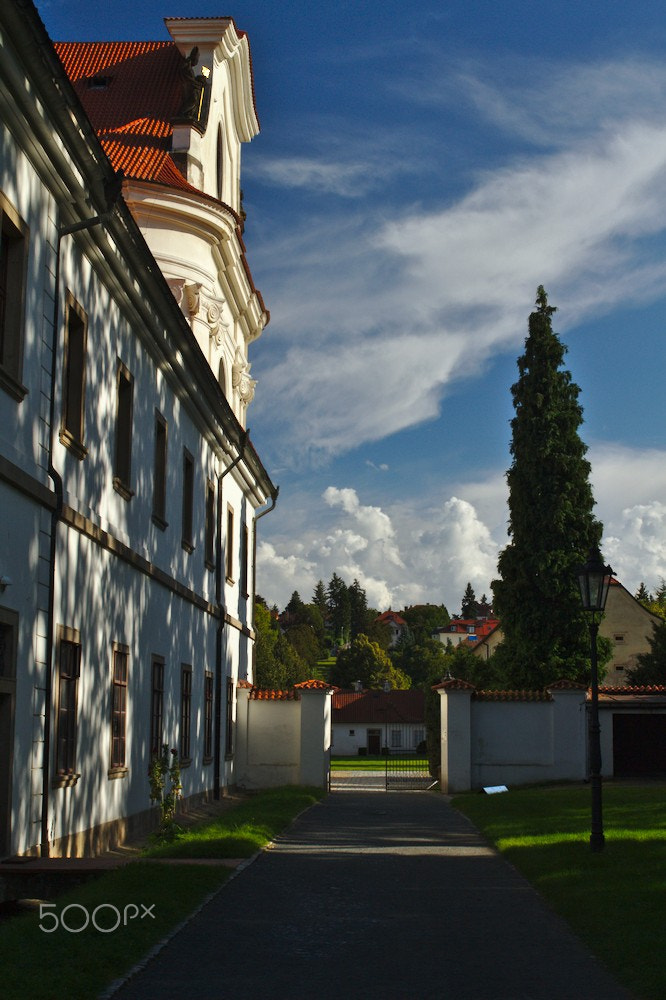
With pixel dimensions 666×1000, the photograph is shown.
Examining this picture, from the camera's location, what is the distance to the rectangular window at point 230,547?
27.2m

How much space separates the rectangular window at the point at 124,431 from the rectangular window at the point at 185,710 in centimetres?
563

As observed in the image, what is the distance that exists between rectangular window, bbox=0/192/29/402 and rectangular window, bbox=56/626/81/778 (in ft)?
9.87

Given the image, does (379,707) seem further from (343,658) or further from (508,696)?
(508,696)

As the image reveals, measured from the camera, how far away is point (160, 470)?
18953 millimetres

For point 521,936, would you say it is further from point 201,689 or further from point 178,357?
point 201,689

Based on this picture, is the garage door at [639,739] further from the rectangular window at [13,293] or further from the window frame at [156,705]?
the rectangular window at [13,293]

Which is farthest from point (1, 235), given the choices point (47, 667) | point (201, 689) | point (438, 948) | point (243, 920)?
point (201, 689)

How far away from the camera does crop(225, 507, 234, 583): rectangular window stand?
27.2 meters

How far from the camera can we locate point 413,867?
1255 cm

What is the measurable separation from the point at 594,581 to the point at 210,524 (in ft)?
38.6

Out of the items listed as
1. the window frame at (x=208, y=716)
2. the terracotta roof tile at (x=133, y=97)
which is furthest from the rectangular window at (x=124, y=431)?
the terracotta roof tile at (x=133, y=97)

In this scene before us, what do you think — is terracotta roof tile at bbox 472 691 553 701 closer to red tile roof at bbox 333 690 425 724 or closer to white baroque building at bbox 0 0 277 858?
white baroque building at bbox 0 0 277 858

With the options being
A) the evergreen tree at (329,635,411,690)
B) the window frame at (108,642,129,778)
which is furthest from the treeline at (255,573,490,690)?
the window frame at (108,642,129,778)

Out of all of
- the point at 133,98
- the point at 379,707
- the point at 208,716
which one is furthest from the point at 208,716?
the point at 379,707
